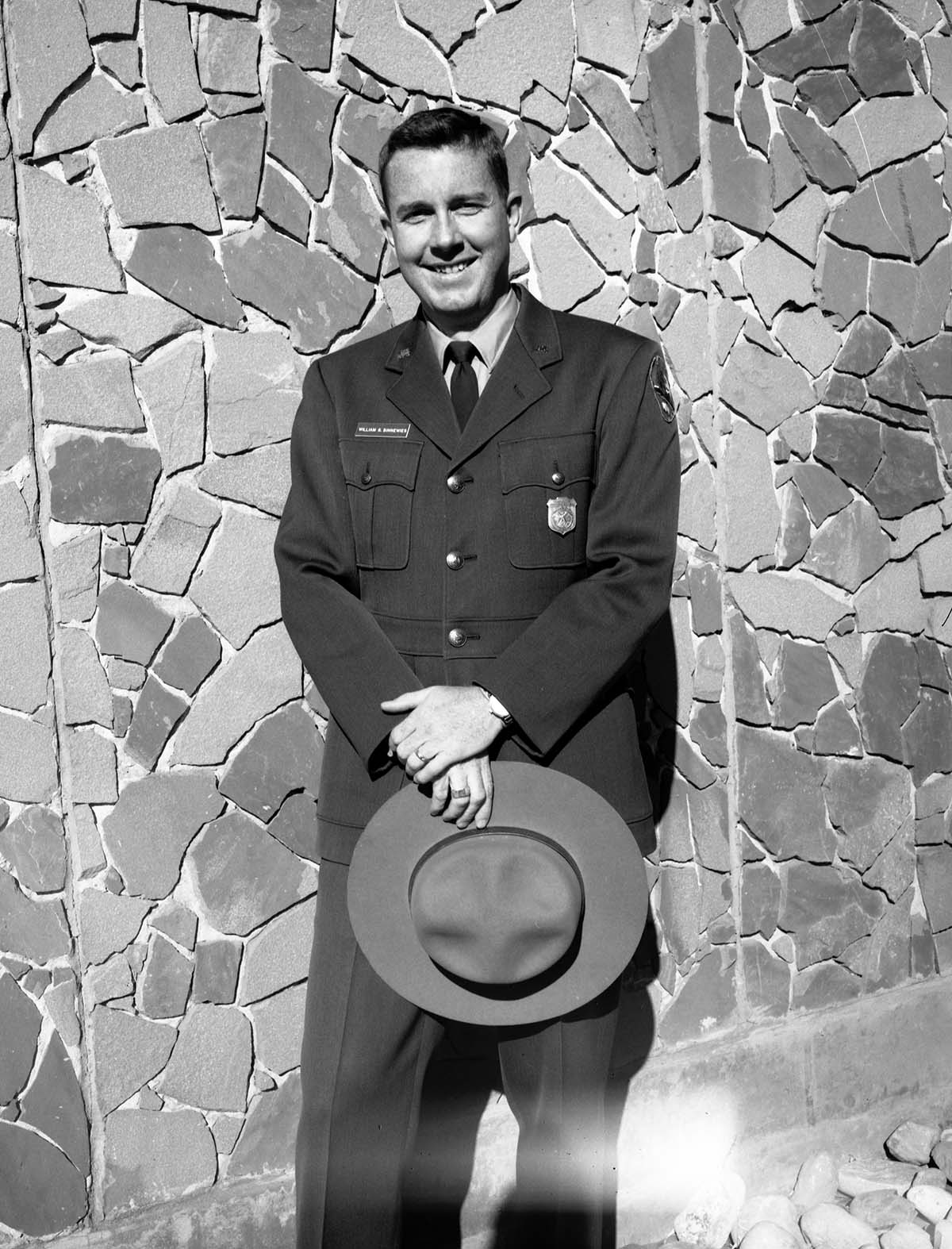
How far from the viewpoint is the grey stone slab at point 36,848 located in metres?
2.44

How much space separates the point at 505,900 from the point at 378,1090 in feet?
1.32

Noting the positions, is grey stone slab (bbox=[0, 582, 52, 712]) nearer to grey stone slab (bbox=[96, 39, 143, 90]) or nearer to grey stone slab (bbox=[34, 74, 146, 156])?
grey stone slab (bbox=[34, 74, 146, 156])

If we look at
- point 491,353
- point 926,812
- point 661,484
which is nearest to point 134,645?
point 491,353

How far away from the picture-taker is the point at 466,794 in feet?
6.77

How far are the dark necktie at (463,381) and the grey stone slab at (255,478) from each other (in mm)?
464

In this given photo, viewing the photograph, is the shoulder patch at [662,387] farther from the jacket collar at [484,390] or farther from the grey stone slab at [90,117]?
the grey stone slab at [90,117]

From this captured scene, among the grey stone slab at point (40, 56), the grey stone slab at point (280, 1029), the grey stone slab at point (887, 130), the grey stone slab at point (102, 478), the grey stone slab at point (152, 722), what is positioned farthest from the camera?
the grey stone slab at point (887, 130)

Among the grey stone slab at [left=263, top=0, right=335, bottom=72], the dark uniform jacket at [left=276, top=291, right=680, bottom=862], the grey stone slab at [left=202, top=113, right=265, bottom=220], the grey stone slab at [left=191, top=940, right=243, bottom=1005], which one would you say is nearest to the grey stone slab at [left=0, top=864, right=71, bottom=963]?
the grey stone slab at [left=191, top=940, right=243, bottom=1005]

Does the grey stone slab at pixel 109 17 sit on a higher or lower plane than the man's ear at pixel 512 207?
higher

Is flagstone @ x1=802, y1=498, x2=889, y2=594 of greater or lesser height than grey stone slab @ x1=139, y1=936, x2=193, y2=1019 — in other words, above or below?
above

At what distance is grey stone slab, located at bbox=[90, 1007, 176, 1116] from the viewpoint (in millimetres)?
2523

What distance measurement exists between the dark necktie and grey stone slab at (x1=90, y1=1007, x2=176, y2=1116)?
1257 mm

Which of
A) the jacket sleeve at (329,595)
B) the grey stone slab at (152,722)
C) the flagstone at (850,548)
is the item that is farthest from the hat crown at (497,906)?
the flagstone at (850,548)

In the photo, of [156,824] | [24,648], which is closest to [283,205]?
[24,648]
